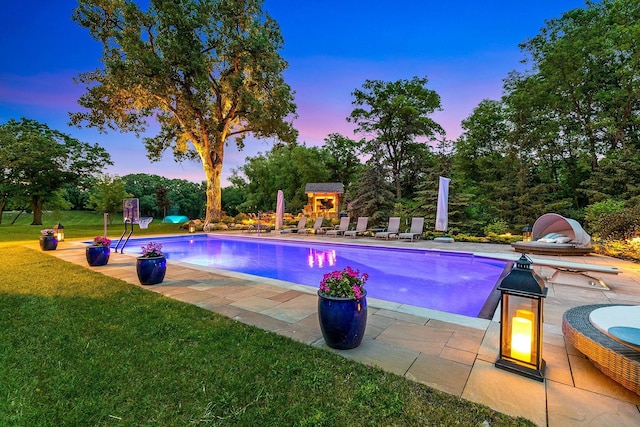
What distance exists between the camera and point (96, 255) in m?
6.20

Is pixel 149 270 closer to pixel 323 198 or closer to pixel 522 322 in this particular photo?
pixel 522 322

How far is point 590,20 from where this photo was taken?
14664 millimetres

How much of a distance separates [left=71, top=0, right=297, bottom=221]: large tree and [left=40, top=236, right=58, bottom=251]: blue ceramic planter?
8.27m

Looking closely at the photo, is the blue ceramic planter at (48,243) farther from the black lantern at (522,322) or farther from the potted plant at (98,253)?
the black lantern at (522,322)

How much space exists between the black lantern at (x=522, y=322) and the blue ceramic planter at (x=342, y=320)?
1.09 meters

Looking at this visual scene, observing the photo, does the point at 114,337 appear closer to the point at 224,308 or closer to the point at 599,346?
the point at 224,308

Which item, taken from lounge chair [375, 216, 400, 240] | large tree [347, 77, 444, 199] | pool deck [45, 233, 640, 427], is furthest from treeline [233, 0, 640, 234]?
pool deck [45, 233, 640, 427]

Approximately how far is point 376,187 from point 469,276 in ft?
32.4

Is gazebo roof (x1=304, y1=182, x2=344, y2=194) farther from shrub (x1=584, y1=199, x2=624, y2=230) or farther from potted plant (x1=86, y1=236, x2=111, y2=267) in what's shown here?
potted plant (x1=86, y1=236, x2=111, y2=267)

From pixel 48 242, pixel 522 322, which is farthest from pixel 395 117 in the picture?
pixel 522 322

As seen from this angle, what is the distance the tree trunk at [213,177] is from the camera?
16.8 m

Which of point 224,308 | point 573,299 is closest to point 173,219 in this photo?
point 224,308

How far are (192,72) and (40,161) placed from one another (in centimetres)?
1333

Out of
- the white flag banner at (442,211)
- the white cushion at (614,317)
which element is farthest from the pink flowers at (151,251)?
the white flag banner at (442,211)
